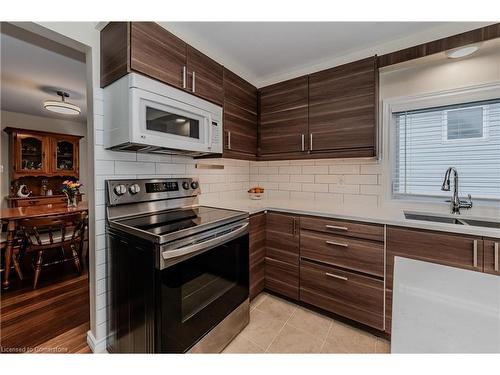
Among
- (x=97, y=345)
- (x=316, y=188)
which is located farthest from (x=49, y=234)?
(x=316, y=188)

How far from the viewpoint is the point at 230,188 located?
2533 millimetres

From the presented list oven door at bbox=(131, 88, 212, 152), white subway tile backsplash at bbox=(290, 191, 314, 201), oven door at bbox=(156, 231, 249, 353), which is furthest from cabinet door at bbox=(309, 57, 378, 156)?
oven door at bbox=(156, 231, 249, 353)

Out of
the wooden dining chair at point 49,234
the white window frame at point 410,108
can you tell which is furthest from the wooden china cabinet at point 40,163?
Result: the white window frame at point 410,108

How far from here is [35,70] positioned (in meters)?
2.45

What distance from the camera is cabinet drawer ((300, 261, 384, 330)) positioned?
160 centimetres

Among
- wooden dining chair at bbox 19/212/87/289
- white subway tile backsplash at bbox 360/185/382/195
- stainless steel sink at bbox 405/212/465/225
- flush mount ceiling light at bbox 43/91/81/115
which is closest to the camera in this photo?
stainless steel sink at bbox 405/212/465/225

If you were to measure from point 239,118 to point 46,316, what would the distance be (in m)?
2.38

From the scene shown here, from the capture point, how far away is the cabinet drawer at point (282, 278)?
1.95m

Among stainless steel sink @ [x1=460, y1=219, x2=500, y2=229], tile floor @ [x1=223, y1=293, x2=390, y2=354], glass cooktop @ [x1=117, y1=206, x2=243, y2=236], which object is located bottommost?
tile floor @ [x1=223, y1=293, x2=390, y2=354]

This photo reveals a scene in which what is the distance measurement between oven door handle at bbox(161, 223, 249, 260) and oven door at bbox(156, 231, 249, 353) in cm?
3

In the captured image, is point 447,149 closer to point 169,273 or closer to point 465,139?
point 465,139

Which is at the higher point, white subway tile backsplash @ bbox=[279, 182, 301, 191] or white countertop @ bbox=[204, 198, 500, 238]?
Answer: white subway tile backsplash @ bbox=[279, 182, 301, 191]

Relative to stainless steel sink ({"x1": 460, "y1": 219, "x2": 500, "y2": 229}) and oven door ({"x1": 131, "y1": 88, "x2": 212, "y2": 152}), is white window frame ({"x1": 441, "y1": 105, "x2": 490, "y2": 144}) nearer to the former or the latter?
stainless steel sink ({"x1": 460, "y1": 219, "x2": 500, "y2": 229})
